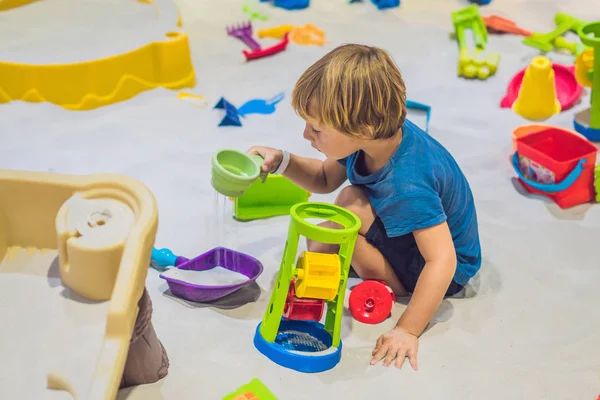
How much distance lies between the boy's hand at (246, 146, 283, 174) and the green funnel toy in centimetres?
1

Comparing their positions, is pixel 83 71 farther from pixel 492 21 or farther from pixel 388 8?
pixel 492 21

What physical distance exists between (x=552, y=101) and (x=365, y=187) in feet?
3.48

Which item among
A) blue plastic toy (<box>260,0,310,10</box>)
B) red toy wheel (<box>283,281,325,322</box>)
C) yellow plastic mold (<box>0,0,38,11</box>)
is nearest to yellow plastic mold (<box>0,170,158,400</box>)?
red toy wheel (<box>283,281,325,322</box>)

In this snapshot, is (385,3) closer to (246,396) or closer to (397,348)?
(397,348)

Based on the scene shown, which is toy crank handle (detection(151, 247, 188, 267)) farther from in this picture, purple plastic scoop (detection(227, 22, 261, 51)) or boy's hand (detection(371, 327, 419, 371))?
purple plastic scoop (detection(227, 22, 261, 51))

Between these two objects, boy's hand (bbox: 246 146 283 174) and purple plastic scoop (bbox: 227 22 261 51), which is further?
purple plastic scoop (bbox: 227 22 261 51)

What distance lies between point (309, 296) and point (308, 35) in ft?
5.44

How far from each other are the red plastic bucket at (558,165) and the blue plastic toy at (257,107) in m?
0.76

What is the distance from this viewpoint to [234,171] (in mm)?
1366

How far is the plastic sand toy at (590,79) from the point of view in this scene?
198 cm

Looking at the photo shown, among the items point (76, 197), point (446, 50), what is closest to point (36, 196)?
point (76, 197)

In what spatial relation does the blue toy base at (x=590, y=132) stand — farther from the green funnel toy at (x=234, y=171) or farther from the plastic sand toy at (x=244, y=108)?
the green funnel toy at (x=234, y=171)

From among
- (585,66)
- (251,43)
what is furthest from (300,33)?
(585,66)

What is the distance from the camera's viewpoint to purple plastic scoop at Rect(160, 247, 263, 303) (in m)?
1.38
